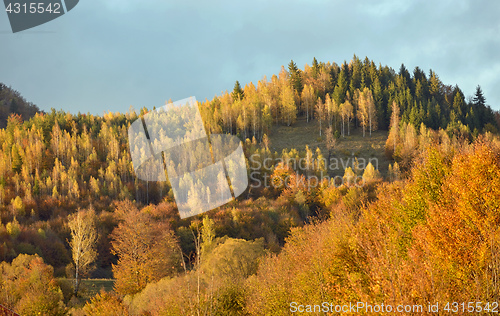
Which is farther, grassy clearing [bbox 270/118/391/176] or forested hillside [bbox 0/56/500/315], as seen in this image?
grassy clearing [bbox 270/118/391/176]

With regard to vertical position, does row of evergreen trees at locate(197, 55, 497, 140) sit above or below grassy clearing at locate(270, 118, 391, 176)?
above

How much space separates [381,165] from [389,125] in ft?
73.8

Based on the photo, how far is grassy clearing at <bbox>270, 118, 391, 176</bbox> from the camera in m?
99.8

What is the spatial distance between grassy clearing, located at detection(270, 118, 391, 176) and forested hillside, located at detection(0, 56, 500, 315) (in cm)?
75

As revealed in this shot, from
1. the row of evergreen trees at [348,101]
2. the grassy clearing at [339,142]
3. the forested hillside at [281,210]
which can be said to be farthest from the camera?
the row of evergreen trees at [348,101]

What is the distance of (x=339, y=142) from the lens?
107750 millimetres

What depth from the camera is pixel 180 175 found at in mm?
104188

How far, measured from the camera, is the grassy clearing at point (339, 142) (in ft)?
327

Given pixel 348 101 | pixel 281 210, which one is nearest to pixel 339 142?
pixel 348 101

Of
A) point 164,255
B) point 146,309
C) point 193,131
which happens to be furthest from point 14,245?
point 193,131

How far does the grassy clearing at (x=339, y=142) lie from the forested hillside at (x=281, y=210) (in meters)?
0.75

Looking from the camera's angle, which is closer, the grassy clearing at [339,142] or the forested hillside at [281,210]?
the forested hillside at [281,210]

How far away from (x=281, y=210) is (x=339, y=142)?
3902cm

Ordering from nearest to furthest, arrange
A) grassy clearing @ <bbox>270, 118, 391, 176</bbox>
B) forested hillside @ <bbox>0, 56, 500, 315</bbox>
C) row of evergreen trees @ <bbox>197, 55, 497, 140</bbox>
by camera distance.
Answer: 1. forested hillside @ <bbox>0, 56, 500, 315</bbox>
2. grassy clearing @ <bbox>270, 118, 391, 176</bbox>
3. row of evergreen trees @ <bbox>197, 55, 497, 140</bbox>
